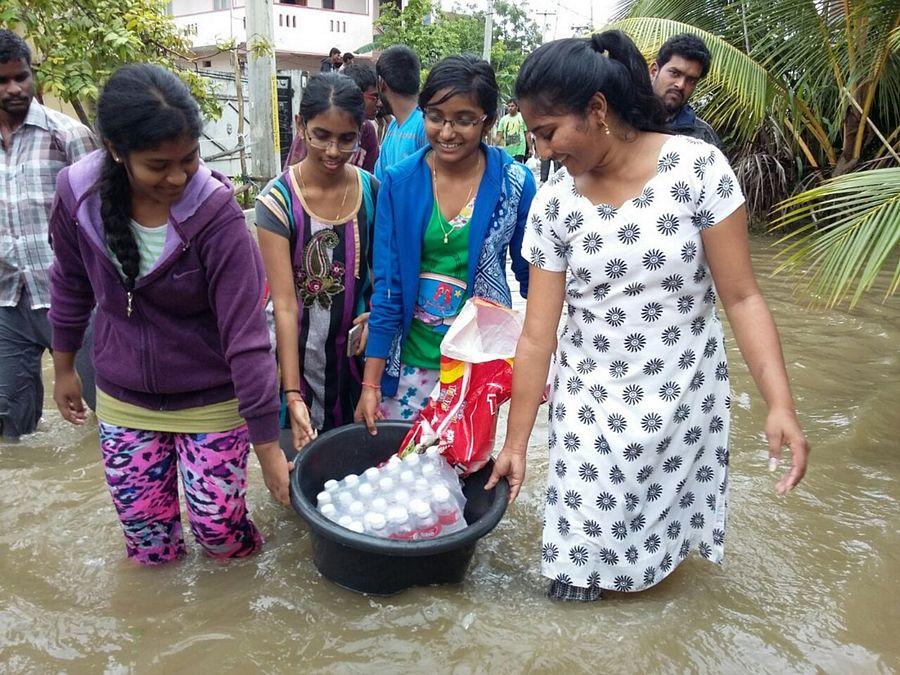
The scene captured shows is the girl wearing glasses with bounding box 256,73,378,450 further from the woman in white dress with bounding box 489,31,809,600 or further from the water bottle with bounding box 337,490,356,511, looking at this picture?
the woman in white dress with bounding box 489,31,809,600

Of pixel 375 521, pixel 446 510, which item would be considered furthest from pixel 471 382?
pixel 375 521

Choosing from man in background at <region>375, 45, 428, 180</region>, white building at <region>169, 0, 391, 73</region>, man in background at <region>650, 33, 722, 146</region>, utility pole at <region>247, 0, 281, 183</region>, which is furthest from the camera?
white building at <region>169, 0, 391, 73</region>

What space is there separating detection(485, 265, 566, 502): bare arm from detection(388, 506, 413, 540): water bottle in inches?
13.2

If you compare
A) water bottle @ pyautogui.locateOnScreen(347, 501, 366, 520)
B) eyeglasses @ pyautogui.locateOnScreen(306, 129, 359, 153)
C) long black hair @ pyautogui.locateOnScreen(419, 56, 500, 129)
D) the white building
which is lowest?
water bottle @ pyautogui.locateOnScreen(347, 501, 366, 520)

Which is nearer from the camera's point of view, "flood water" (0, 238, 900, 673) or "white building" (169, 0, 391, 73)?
"flood water" (0, 238, 900, 673)

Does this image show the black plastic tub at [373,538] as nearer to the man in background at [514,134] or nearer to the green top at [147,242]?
the green top at [147,242]

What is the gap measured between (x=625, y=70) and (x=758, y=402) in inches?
120

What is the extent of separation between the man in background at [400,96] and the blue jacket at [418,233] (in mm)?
1497

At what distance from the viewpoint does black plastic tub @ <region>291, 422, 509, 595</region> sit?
212cm

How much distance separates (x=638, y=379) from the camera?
6.84ft

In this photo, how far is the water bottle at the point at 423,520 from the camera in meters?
2.38

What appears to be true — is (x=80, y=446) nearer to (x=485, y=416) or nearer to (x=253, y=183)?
(x=485, y=416)

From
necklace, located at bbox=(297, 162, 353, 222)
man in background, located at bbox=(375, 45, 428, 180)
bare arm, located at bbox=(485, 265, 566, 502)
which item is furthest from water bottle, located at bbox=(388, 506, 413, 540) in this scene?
man in background, located at bbox=(375, 45, 428, 180)

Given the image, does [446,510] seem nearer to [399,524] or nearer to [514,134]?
[399,524]
